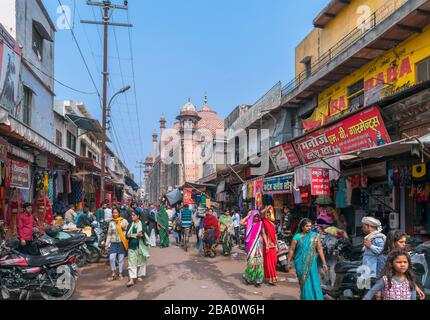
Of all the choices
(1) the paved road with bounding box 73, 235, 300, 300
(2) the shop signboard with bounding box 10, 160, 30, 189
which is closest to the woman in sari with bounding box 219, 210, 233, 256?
(1) the paved road with bounding box 73, 235, 300, 300

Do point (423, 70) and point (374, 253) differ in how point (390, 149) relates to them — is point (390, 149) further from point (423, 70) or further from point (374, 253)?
point (423, 70)

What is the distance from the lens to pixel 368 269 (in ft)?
18.0

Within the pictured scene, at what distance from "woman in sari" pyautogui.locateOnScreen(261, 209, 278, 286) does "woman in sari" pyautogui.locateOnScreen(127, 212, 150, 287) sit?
9.21 feet

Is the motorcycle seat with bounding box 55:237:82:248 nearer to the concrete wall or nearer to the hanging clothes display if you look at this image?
the hanging clothes display

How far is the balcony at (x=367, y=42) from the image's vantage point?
31.4 feet

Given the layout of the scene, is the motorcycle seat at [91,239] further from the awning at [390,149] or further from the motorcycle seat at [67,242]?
the awning at [390,149]

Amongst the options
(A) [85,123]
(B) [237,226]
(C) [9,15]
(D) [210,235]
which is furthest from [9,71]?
(A) [85,123]

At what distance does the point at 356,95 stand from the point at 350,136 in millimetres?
3229

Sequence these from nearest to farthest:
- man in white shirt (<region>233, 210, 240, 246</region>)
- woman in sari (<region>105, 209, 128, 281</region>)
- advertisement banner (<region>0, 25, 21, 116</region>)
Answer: woman in sari (<region>105, 209, 128, 281</region>) < advertisement banner (<region>0, 25, 21, 116</region>) < man in white shirt (<region>233, 210, 240, 246</region>)

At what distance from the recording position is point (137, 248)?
878cm

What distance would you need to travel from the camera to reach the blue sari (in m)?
Answer: 5.88

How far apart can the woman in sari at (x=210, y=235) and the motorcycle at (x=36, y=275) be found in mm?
6413

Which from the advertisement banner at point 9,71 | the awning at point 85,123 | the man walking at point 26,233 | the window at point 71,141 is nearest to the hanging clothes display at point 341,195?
the man walking at point 26,233

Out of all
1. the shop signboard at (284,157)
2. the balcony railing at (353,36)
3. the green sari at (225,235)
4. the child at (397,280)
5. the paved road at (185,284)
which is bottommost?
the paved road at (185,284)
